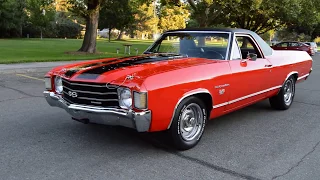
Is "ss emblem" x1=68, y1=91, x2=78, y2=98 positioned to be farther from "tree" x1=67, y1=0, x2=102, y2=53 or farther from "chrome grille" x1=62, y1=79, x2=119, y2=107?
"tree" x1=67, y1=0, x2=102, y2=53

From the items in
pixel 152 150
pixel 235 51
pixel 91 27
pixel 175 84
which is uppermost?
pixel 91 27

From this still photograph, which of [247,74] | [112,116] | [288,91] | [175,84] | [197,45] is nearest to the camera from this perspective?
[112,116]

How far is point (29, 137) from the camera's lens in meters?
4.75

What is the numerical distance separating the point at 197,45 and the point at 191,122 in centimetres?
160

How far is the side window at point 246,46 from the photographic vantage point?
560 cm

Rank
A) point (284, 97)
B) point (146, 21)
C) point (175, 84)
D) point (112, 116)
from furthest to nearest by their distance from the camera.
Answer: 1. point (146, 21)
2. point (284, 97)
3. point (175, 84)
4. point (112, 116)

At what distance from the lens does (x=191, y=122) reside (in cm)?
440

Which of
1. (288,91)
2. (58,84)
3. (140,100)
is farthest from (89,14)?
(140,100)

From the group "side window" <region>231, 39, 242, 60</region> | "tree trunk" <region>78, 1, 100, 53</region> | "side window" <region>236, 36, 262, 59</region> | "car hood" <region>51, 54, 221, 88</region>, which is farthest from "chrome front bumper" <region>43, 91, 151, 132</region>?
"tree trunk" <region>78, 1, 100, 53</region>

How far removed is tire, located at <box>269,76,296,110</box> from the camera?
6559 millimetres

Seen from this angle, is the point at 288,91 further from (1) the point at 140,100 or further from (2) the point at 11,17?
(2) the point at 11,17

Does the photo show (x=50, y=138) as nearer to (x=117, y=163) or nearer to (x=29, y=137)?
(x=29, y=137)

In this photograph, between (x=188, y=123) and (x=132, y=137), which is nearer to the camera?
(x=188, y=123)

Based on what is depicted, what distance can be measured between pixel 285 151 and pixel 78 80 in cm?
287
